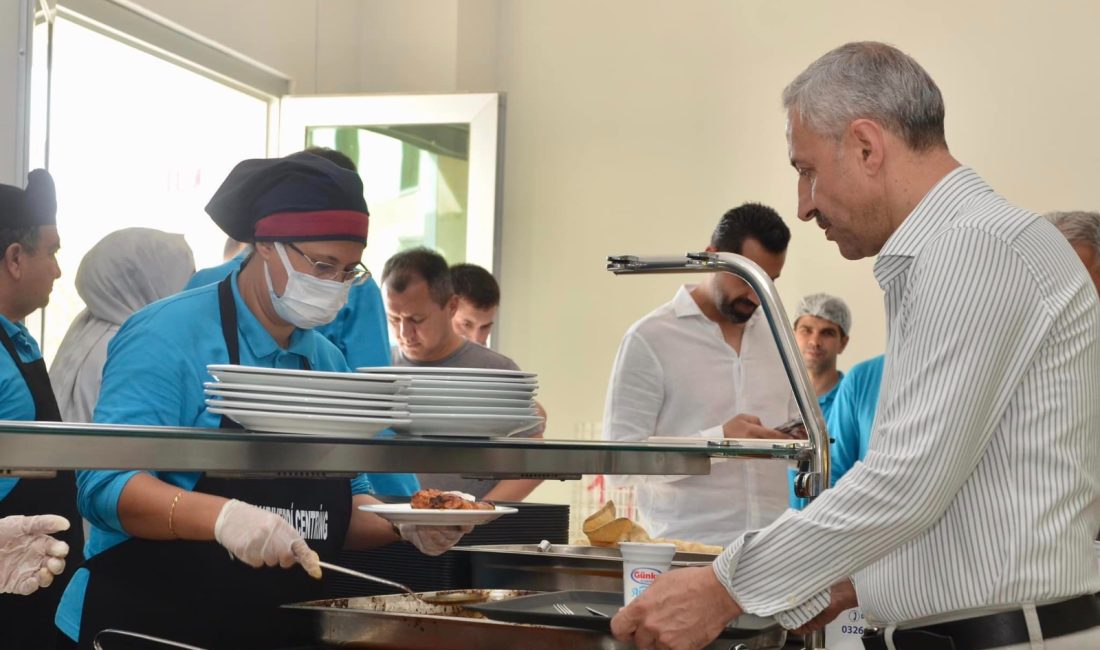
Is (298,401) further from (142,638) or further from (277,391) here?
(142,638)

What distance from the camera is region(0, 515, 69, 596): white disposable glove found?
4.07 ft

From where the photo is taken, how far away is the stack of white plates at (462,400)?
1.45 metres

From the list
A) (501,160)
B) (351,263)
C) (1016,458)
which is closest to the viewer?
(1016,458)

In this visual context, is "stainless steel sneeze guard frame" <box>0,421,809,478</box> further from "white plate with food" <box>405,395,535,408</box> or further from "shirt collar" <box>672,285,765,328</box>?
"shirt collar" <box>672,285,765,328</box>

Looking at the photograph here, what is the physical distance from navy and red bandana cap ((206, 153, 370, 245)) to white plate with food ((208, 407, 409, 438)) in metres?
0.68

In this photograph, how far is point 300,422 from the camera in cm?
132

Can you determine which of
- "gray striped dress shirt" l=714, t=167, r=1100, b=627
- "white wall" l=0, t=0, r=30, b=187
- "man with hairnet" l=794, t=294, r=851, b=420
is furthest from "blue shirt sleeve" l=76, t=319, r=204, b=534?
"man with hairnet" l=794, t=294, r=851, b=420

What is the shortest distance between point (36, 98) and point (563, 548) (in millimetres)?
2844

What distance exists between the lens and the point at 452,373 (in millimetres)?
1463

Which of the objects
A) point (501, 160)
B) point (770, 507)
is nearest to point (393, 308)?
point (770, 507)

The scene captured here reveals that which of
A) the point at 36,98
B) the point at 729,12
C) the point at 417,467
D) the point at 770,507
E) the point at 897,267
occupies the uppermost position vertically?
the point at 729,12

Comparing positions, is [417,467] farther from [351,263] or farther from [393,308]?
[393,308]

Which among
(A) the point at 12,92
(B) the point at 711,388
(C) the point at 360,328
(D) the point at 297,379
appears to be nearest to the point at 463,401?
(D) the point at 297,379

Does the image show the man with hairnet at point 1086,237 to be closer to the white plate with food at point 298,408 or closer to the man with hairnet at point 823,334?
the white plate with food at point 298,408
